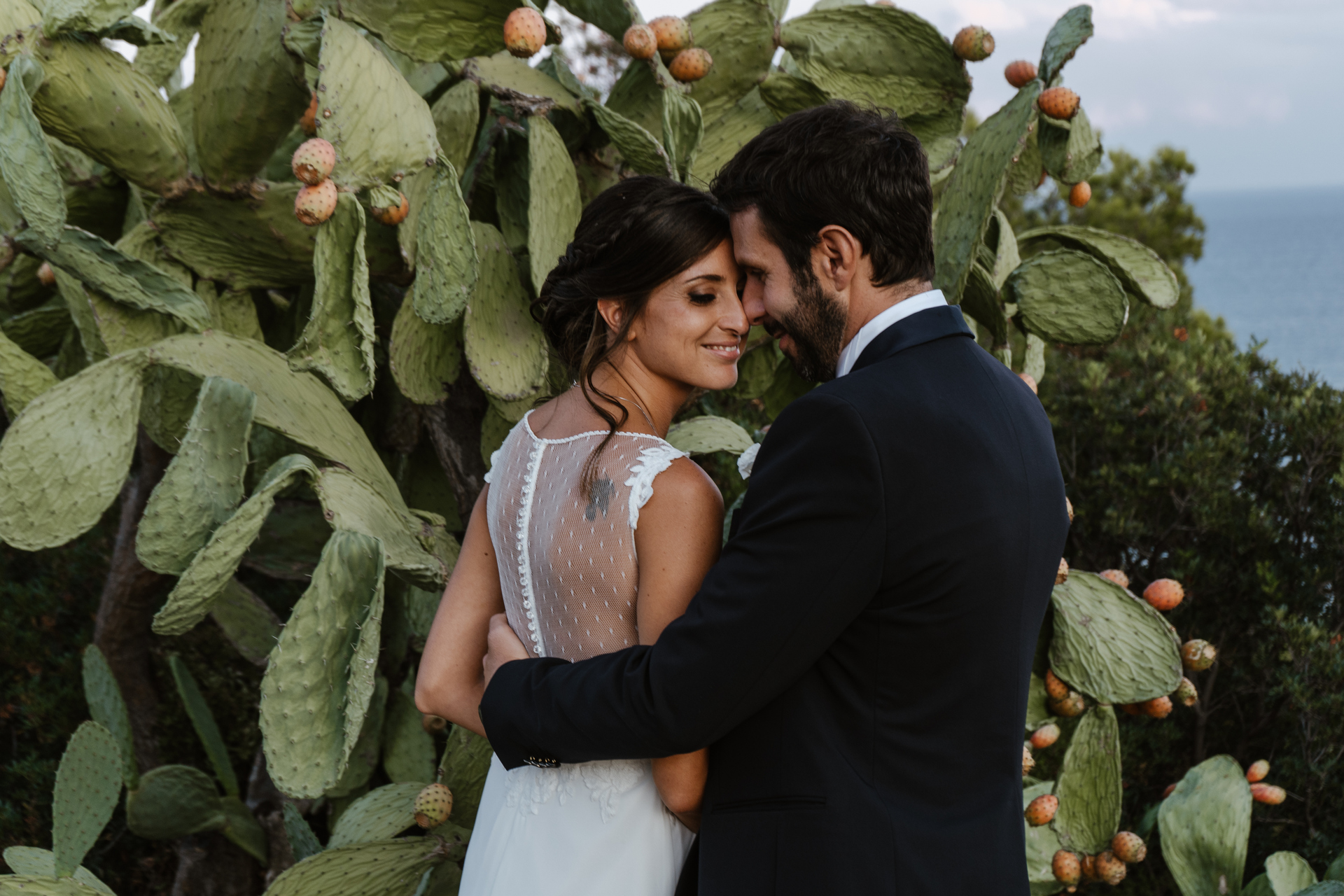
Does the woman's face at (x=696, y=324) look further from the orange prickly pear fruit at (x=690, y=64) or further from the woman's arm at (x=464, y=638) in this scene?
the orange prickly pear fruit at (x=690, y=64)

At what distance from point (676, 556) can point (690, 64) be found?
4.49ft

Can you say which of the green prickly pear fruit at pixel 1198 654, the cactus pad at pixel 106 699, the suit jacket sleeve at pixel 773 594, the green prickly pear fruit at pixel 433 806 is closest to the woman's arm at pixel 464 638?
the suit jacket sleeve at pixel 773 594

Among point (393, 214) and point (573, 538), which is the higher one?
point (393, 214)

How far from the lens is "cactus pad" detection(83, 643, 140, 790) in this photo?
9.07ft

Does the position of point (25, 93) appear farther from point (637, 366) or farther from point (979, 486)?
point (979, 486)

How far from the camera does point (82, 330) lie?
248 cm

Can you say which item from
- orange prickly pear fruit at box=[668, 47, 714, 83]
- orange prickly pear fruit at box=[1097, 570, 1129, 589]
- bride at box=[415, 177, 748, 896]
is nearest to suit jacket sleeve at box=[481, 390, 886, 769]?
bride at box=[415, 177, 748, 896]

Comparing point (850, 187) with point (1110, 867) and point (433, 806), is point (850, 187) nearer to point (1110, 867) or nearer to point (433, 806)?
point (433, 806)

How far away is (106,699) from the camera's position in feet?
9.07

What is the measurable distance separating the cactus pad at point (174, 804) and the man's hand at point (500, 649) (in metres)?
1.67

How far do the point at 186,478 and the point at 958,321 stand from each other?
1376mm

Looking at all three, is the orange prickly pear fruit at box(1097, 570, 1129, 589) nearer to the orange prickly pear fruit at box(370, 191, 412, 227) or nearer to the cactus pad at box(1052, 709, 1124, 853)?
the cactus pad at box(1052, 709, 1124, 853)

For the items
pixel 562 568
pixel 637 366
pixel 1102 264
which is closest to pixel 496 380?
pixel 637 366

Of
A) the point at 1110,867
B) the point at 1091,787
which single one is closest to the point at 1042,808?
the point at 1091,787
